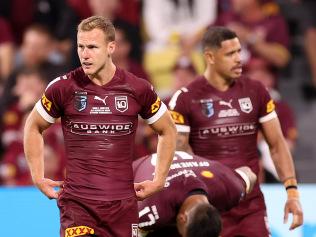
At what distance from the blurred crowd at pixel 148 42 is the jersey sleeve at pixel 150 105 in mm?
4257

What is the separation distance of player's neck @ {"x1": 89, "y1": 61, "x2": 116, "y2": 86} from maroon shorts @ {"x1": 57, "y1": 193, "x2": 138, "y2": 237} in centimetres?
66

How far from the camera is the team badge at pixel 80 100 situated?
5473 millimetres

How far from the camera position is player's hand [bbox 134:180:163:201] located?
5.59 metres

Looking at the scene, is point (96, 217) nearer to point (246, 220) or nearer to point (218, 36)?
point (246, 220)

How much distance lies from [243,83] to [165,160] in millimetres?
1305

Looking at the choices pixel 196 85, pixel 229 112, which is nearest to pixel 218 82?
pixel 196 85

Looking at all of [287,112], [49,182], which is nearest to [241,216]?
[49,182]

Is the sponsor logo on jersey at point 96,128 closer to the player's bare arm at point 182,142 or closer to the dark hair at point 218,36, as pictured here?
the player's bare arm at point 182,142

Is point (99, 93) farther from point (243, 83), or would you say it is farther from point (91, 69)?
point (243, 83)

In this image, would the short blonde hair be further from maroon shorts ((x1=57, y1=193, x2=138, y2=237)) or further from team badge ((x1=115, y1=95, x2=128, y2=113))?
maroon shorts ((x1=57, y1=193, x2=138, y2=237))

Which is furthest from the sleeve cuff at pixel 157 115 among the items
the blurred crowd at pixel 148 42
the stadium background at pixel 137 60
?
the blurred crowd at pixel 148 42

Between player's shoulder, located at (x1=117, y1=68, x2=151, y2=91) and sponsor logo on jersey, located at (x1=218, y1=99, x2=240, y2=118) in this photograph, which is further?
sponsor logo on jersey, located at (x1=218, y1=99, x2=240, y2=118)

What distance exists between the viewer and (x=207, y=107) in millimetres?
6660

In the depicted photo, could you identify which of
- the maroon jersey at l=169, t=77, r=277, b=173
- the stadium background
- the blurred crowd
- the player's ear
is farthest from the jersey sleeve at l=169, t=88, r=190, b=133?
the blurred crowd
